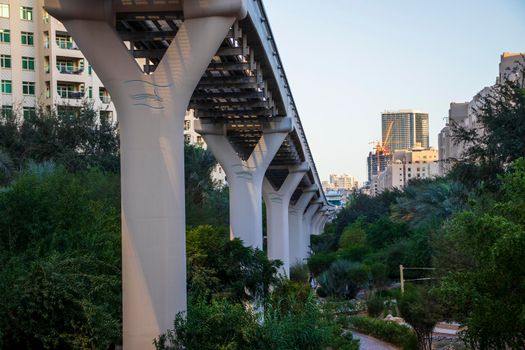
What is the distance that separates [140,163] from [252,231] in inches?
792

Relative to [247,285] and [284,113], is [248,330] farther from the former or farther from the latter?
[284,113]

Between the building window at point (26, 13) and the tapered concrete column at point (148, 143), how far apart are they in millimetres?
56855

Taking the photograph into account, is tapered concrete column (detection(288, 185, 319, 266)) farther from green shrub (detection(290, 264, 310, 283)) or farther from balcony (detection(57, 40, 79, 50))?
balcony (detection(57, 40, 79, 50))

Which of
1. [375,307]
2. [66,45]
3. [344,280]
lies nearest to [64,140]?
[344,280]

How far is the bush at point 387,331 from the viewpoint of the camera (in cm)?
2717

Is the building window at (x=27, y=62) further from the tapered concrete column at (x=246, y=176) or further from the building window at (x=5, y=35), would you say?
the tapered concrete column at (x=246, y=176)

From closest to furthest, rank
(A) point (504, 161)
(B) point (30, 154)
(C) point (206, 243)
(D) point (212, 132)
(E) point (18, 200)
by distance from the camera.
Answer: (E) point (18, 200), (C) point (206, 243), (A) point (504, 161), (D) point (212, 132), (B) point (30, 154)

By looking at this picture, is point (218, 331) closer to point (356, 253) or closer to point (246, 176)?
point (246, 176)

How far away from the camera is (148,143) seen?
1638cm

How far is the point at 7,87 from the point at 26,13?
6181mm

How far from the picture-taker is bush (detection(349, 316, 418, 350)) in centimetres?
2717

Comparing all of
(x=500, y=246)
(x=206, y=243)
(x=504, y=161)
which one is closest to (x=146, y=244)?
(x=500, y=246)

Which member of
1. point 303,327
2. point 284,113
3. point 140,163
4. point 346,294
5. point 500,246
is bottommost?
point 346,294

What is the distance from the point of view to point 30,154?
5009 cm
